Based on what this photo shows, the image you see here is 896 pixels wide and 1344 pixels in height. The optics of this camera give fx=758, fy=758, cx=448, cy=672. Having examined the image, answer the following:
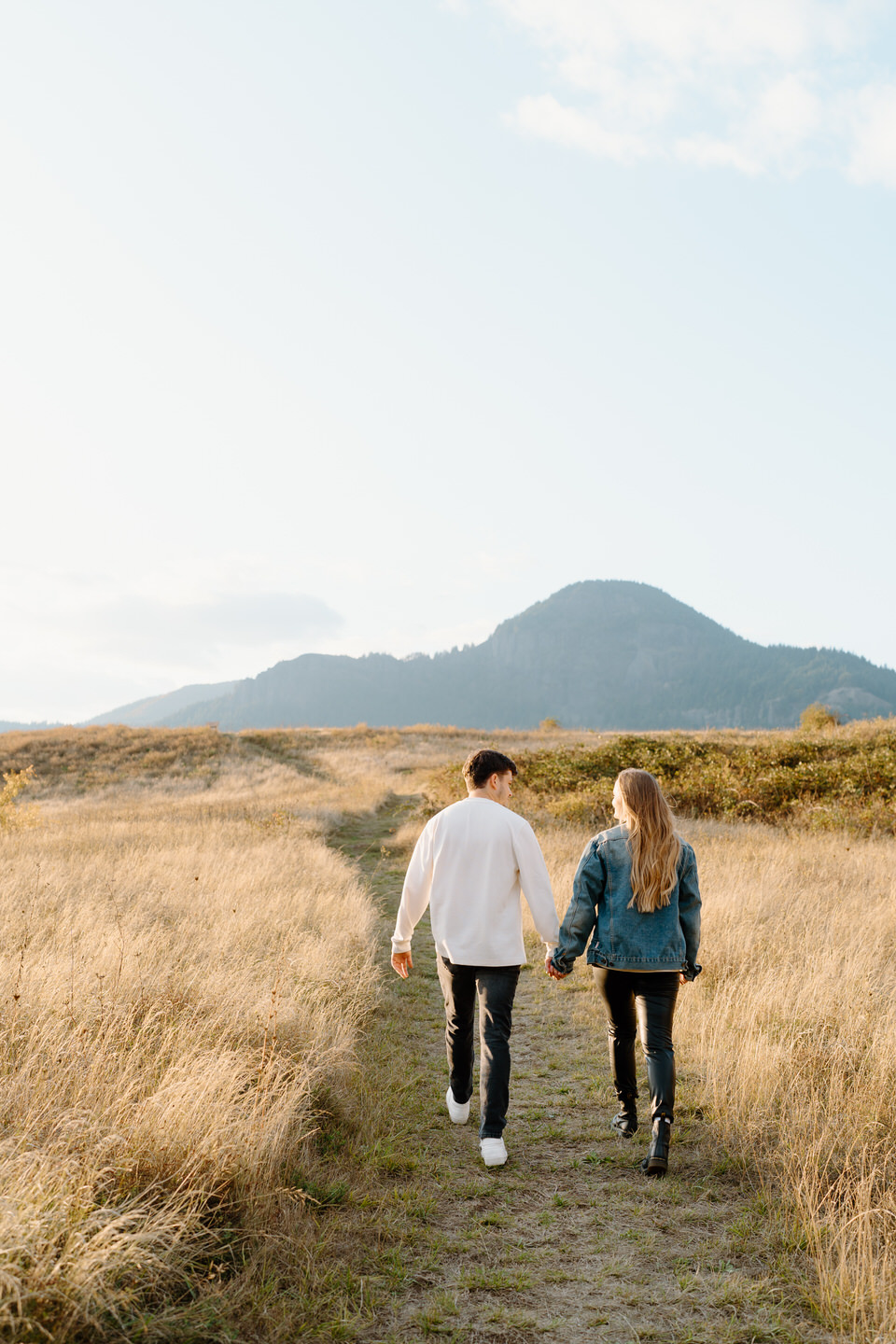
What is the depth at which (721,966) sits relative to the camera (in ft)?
23.0

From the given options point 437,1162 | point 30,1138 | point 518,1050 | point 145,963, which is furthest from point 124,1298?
point 518,1050

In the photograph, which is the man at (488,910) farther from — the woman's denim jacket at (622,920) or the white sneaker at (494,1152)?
the woman's denim jacket at (622,920)

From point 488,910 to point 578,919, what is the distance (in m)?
0.55

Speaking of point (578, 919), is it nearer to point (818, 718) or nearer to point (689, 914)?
point (689, 914)

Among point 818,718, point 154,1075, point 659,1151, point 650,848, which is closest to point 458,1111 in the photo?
point 659,1151

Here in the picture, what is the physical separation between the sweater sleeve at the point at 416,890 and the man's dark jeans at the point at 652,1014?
3.86ft

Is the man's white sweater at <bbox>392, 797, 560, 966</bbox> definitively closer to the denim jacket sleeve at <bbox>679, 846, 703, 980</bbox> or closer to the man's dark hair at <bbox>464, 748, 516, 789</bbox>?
the man's dark hair at <bbox>464, 748, 516, 789</bbox>

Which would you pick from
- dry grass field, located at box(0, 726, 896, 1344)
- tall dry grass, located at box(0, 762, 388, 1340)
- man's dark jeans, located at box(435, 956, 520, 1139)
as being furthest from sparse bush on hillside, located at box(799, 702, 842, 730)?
man's dark jeans, located at box(435, 956, 520, 1139)

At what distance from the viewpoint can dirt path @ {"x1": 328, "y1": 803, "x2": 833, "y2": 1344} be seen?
10.1 ft

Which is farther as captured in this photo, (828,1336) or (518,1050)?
(518,1050)

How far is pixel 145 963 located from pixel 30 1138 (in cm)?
266

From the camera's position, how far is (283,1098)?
13.2 feet

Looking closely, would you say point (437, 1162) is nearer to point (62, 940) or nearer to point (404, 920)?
point (404, 920)

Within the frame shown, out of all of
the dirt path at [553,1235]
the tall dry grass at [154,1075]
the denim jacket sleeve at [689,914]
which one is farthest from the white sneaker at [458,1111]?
the denim jacket sleeve at [689,914]
